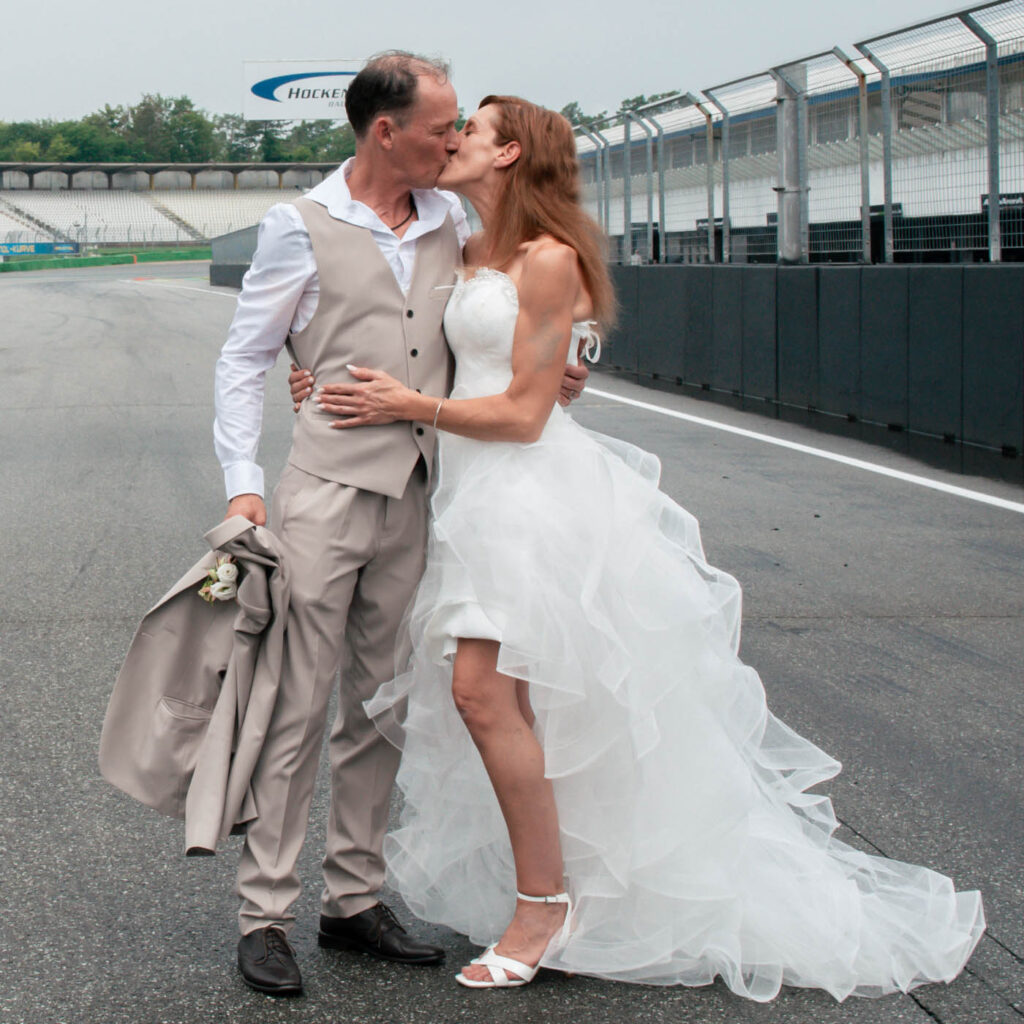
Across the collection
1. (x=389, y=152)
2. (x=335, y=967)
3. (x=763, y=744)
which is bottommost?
(x=335, y=967)

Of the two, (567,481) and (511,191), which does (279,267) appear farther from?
(567,481)

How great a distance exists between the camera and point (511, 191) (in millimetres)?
3115

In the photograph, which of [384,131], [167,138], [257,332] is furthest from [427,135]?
[167,138]

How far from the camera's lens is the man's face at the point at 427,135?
3.09m

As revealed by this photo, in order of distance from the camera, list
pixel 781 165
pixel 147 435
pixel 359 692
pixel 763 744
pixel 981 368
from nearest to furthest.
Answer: pixel 359 692, pixel 763 744, pixel 981 368, pixel 147 435, pixel 781 165

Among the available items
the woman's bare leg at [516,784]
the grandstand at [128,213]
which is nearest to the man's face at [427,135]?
the woman's bare leg at [516,784]

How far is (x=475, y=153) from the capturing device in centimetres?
314

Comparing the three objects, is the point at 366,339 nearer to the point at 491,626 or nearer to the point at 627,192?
the point at 491,626

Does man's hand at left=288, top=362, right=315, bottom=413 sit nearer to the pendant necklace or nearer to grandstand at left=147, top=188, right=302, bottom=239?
the pendant necklace

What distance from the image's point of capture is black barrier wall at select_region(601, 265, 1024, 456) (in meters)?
9.75

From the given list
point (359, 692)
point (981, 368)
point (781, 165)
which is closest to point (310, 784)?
point (359, 692)

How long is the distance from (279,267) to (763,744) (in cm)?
167

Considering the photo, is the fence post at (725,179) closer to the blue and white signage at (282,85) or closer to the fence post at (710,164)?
the fence post at (710,164)

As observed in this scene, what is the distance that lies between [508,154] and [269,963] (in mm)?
1838
